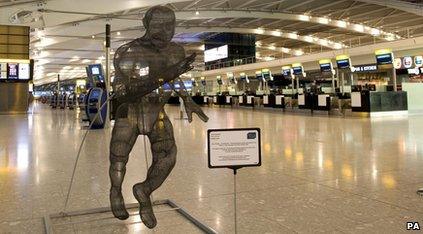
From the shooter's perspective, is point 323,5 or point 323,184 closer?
point 323,184

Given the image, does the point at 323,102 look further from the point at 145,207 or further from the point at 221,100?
the point at 145,207

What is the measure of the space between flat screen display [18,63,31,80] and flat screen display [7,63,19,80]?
20 cm

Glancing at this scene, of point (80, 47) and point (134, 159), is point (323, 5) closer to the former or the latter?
point (80, 47)

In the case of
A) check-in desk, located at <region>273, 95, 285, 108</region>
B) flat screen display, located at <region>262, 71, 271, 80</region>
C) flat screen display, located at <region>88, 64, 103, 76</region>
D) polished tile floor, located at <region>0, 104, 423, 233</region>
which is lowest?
polished tile floor, located at <region>0, 104, 423, 233</region>

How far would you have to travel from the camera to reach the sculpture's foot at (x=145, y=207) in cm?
293

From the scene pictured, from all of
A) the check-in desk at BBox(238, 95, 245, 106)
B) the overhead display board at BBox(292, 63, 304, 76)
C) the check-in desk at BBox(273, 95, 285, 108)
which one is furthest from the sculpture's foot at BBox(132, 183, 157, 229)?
the check-in desk at BBox(238, 95, 245, 106)

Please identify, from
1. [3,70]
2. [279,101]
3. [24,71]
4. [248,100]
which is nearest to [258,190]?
[279,101]

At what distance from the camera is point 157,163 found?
9.72 ft

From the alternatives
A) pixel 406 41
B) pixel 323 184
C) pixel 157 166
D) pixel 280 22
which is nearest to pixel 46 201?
pixel 157 166

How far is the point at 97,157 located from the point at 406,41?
19.9 metres

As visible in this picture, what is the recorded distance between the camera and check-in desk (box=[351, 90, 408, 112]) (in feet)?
56.3

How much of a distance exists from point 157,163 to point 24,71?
22.7 m

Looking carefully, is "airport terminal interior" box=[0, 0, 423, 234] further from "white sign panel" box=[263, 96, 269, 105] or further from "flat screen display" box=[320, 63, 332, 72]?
"white sign panel" box=[263, 96, 269, 105]

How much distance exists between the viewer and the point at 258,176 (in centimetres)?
511
